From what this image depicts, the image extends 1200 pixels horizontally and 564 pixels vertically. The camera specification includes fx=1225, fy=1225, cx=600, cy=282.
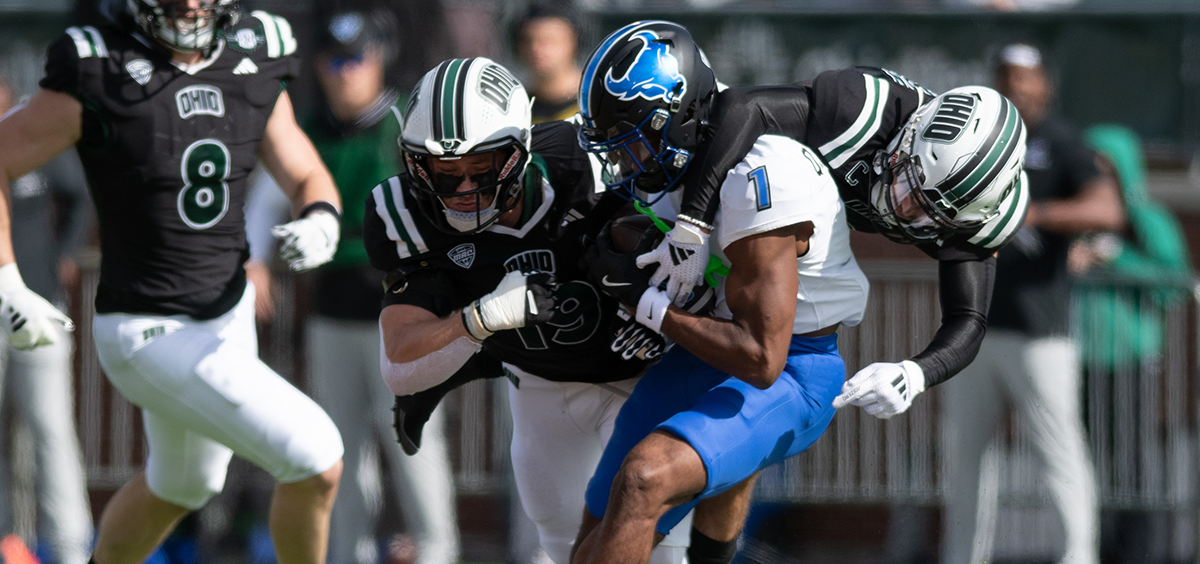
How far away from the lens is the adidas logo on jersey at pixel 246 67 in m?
4.01

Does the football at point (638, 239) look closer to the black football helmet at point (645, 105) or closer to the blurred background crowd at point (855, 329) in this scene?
the black football helmet at point (645, 105)

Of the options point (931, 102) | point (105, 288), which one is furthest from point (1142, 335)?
point (105, 288)

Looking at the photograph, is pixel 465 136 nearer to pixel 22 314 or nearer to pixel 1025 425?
pixel 22 314

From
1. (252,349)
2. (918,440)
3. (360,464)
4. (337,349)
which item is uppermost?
(252,349)

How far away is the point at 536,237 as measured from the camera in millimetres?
3453

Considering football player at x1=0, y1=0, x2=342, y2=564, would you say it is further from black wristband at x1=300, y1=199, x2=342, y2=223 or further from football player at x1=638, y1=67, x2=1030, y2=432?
football player at x1=638, y1=67, x2=1030, y2=432

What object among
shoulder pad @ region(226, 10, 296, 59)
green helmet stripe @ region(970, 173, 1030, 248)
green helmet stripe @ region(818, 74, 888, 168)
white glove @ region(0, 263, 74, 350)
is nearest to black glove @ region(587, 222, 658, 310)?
green helmet stripe @ region(818, 74, 888, 168)

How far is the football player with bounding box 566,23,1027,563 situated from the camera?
302 centimetres

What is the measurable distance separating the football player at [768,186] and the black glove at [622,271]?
1cm

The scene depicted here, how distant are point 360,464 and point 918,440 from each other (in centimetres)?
261

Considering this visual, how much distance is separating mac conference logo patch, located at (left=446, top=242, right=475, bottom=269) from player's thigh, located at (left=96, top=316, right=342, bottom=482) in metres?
0.75

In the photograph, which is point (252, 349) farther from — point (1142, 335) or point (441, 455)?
point (1142, 335)

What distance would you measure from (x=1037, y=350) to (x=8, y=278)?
3.84 metres

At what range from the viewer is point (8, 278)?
12.3 feet
